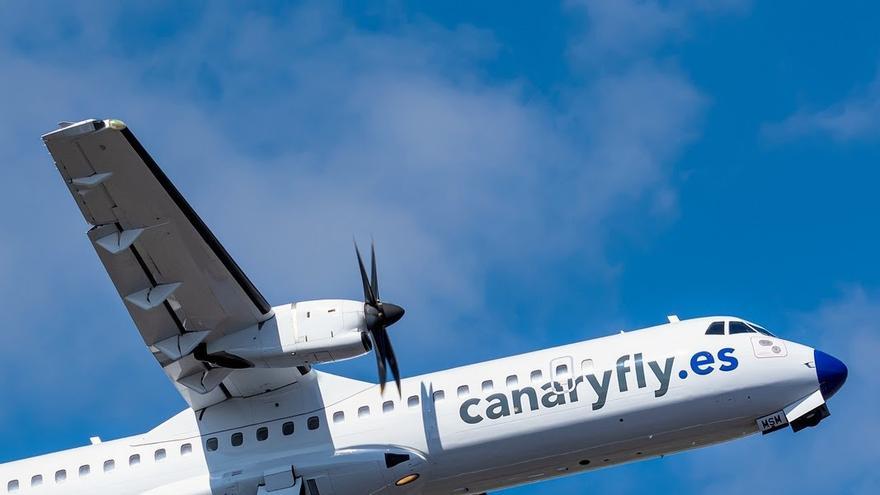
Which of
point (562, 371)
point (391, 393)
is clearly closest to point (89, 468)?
point (391, 393)

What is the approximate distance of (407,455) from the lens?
30672 millimetres

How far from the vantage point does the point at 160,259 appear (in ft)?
98.2

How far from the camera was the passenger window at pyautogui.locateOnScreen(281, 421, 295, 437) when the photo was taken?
31562 mm

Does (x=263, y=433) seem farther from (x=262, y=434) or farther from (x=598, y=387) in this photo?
(x=598, y=387)

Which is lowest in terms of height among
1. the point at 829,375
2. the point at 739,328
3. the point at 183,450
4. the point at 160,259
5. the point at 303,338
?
the point at 829,375

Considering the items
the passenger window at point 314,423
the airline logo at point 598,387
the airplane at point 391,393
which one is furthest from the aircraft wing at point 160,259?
the airline logo at point 598,387

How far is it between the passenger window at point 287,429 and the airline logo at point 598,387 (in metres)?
3.52

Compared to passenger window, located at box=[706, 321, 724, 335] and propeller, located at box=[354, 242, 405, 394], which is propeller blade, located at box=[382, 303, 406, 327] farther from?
passenger window, located at box=[706, 321, 724, 335]

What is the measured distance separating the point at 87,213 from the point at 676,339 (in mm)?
A: 11830

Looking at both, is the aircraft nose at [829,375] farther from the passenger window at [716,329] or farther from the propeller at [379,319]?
the propeller at [379,319]

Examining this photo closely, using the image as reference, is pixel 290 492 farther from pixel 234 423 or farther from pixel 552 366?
pixel 552 366

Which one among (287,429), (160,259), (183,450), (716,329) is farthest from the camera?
(183,450)

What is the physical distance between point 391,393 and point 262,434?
2.75 meters

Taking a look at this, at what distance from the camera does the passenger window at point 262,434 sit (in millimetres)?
31562
